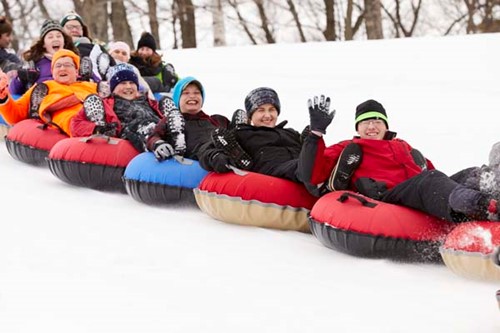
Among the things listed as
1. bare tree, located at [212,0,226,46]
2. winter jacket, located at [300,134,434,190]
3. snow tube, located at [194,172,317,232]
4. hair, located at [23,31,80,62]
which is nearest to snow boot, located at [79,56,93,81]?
hair, located at [23,31,80,62]

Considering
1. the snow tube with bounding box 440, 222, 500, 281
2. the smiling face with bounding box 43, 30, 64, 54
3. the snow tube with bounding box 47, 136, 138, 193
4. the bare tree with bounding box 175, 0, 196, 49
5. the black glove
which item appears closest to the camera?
the snow tube with bounding box 440, 222, 500, 281

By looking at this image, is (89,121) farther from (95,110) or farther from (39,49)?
(39,49)

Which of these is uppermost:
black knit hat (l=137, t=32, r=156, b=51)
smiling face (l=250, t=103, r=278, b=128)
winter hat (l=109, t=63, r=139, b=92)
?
black knit hat (l=137, t=32, r=156, b=51)

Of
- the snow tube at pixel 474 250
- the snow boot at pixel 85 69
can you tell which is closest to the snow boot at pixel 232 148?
the snow tube at pixel 474 250

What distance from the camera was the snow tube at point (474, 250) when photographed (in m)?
3.77

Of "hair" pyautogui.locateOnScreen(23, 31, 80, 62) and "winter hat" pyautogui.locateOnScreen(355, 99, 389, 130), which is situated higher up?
"hair" pyautogui.locateOnScreen(23, 31, 80, 62)

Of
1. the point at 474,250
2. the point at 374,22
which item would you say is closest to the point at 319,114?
the point at 474,250

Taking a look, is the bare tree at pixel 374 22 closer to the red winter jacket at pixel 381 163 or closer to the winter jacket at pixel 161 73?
the winter jacket at pixel 161 73

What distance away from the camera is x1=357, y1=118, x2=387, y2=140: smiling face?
4809 mm

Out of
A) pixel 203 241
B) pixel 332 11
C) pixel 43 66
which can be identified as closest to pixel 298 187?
pixel 203 241

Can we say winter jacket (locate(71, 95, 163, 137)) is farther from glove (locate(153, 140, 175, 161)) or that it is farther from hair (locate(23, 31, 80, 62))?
hair (locate(23, 31, 80, 62))

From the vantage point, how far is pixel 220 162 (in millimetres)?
5129

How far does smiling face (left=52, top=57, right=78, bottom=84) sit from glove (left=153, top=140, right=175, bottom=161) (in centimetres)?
201

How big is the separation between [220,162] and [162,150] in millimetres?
628
